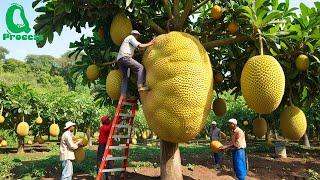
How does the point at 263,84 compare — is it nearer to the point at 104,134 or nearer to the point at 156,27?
the point at 156,27

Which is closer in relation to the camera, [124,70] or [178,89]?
[178,89]

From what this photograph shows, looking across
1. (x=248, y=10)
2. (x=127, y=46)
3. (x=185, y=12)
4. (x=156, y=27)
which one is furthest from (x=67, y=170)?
(x=248, y=10)

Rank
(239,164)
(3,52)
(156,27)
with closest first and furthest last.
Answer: (156,27) → (239,164) → (3,52)

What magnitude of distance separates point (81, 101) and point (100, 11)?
1543 centimetres

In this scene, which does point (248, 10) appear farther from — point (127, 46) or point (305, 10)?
point (127, 46)

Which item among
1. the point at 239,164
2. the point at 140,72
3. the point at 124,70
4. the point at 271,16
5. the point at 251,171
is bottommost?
the point at 251,171

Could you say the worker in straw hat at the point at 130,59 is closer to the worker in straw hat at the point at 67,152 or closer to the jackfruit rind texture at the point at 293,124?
the worker in straw hat at the point at 67,152

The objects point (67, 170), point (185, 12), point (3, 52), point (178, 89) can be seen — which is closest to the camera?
point (178, 89)

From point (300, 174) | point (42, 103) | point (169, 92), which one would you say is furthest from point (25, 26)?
point (300, 174)

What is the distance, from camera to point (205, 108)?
514 centimetres

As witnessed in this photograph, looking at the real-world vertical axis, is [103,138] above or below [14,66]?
→ below

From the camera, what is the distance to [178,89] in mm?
4926

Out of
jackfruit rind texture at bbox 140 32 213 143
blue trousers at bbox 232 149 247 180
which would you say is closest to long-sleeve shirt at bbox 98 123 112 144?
blue trousers at bbox 232 149 247 180

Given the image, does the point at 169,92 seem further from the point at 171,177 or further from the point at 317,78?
the point at 317,78
